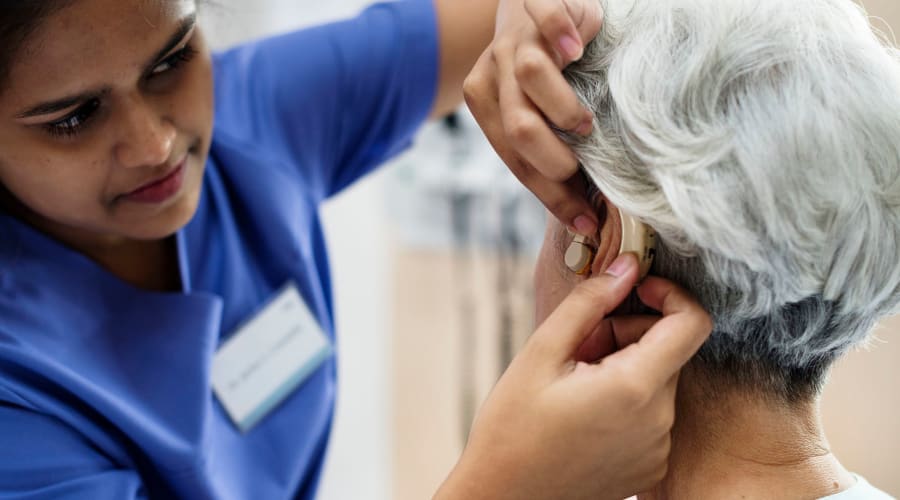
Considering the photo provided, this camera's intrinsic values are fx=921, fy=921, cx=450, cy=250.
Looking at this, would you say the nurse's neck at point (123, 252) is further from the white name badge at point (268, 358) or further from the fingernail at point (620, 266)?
the fingernail at point (620, 266)

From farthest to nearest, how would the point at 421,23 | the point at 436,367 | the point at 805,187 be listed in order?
the point at 436,367 → the point at 421,23 → the point at 805,187

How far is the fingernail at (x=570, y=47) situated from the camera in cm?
83

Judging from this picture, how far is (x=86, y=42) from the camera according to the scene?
37.2 inches

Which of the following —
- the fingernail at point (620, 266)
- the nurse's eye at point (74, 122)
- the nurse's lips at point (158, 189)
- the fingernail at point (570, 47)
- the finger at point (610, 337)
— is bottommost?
the finger at point (610, 337)

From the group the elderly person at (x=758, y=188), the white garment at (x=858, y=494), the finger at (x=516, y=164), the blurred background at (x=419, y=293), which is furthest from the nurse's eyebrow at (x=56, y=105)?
the blurred background at (x=419, y=293)

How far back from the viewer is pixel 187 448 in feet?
3.74

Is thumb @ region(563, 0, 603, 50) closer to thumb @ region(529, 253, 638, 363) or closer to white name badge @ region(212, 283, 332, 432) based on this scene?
thumb @ region(529, 253, 638, 363)

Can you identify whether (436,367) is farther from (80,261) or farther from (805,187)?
(805,187)

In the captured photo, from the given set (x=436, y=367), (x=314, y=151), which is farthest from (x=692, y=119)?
(x=436, y=367)

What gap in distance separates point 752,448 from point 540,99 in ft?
1.34

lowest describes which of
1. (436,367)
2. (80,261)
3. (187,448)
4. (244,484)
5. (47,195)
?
(436,367)

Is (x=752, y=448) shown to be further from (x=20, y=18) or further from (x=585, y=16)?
(x=20, y=18)

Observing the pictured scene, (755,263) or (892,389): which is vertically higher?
(755,263)

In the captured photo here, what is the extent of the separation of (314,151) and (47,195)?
43cm
